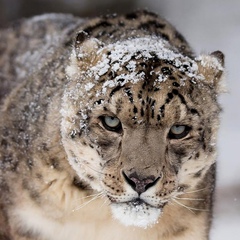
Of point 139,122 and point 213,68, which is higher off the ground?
point 213,68

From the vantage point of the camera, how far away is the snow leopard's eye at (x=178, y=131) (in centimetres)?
520

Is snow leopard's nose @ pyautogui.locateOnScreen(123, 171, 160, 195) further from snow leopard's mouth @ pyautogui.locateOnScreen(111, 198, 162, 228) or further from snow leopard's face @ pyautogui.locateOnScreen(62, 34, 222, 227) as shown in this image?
snow leopard's mouth @ pyautogui.locateOnScreen(111, 198, 162, 228)

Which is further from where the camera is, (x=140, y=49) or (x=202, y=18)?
(x=202, y=18)

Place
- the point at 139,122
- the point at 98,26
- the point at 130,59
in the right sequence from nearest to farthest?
the point at 139,122, the point at 130,59, the point at 98,26

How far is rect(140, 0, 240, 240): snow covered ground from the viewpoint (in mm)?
9547

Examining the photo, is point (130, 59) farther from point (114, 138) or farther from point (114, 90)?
point (114, 138)

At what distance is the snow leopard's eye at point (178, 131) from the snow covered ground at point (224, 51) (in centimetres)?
328

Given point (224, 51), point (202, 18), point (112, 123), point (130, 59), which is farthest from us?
point (202, 18)

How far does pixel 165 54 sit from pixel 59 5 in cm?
Result: 920

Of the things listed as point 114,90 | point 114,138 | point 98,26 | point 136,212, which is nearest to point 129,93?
point 114,90

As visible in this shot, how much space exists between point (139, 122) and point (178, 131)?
269mm

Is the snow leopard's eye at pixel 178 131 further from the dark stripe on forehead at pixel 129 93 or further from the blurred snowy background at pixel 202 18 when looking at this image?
the blurred snowy background at pixel 202 18

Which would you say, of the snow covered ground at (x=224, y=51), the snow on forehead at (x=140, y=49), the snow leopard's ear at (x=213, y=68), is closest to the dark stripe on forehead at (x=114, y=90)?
the snow on forehead at (x=140, y=49)

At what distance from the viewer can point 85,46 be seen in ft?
18.4
